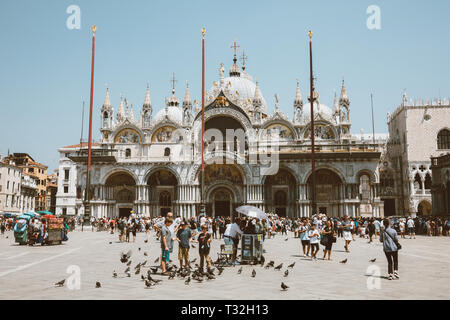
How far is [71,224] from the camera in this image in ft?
129

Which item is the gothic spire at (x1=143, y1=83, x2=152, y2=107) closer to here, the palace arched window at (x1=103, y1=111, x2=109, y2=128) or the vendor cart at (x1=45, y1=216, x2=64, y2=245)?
the palace arched window at (x1=103, y1=111, x2=109, y2=128)

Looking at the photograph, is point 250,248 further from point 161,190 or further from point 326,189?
point 161,190

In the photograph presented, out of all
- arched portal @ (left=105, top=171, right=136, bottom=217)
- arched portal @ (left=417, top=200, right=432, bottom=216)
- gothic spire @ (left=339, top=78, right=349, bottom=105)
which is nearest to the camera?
arched portal @ (left=105, top=171, right=136, bottom=217)

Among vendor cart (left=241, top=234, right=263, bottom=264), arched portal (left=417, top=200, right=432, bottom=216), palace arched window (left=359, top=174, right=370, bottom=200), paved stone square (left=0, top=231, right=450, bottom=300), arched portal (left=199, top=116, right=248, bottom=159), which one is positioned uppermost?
arched portal (left=199, top=116, right=248, bottom=159)

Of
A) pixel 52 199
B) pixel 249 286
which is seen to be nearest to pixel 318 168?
pixel 249 286

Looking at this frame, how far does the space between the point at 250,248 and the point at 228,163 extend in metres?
33.0

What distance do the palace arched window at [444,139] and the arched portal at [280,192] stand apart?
23.9 meters

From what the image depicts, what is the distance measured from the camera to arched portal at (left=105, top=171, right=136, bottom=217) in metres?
50.6

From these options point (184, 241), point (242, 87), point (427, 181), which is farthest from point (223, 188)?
point (184, 241)

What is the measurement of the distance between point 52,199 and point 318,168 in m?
65.4

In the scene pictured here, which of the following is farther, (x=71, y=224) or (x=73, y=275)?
(x=71, y=224)

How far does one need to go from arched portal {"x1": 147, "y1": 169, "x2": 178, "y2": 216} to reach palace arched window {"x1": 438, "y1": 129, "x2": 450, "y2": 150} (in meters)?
36.8

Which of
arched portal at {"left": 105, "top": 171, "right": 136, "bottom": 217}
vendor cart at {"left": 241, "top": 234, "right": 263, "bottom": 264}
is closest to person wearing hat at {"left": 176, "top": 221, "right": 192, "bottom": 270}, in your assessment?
vendor cart at {"left": 241, "top": 234, "right": 263, "bottom": 264}
